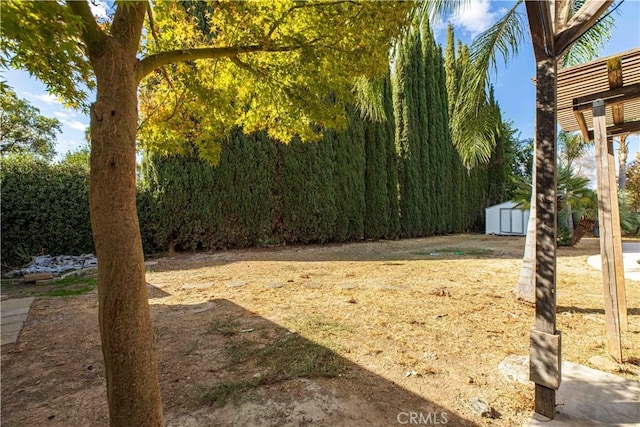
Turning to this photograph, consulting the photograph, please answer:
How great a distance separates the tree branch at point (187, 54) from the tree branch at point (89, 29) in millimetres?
249

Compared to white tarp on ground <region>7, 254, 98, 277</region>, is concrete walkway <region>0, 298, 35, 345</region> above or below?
below

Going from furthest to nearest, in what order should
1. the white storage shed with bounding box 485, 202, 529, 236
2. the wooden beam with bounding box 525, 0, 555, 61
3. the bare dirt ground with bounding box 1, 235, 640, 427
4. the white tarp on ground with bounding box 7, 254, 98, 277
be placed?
the white storage shed with bounding box 485, 202, 529, 236 → the white tarp on ground with bounding box 7, 254, 98, 277 → the bare dirt ground with bounding box 1, 235, 640, 427 → the wooden beam with bounding box 525, 0, 555, 61

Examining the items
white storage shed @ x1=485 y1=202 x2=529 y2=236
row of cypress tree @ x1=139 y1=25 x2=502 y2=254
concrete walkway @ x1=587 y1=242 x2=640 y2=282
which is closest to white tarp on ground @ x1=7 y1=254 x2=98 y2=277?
row of cypress tree @ x1=139 y1=25 x2=502 y2=254

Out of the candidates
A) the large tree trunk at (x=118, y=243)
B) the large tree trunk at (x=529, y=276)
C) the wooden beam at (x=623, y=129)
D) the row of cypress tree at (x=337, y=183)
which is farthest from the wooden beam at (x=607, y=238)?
the large tree trunk at (x=118, y=243)

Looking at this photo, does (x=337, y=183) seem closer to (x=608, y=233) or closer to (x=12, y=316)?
(x=608, y=233)

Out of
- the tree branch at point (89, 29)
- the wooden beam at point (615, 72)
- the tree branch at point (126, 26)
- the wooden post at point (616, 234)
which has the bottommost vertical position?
the wooden post at point (616, 234)

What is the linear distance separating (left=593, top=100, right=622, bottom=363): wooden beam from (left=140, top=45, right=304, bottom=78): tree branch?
275 cm

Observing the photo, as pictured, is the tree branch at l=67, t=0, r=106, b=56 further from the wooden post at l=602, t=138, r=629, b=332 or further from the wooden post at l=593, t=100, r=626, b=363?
the wooden post at l=602, t=138, r=629, b=332

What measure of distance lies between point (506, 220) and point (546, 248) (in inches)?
720

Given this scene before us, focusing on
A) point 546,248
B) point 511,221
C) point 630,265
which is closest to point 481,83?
point 546,248

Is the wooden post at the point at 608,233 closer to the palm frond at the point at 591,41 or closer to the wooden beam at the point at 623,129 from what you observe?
the wooden beam at the point at 623,129

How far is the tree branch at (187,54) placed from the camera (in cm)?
173

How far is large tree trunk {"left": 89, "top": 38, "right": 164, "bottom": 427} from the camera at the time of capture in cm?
137

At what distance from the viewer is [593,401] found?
202 cm
